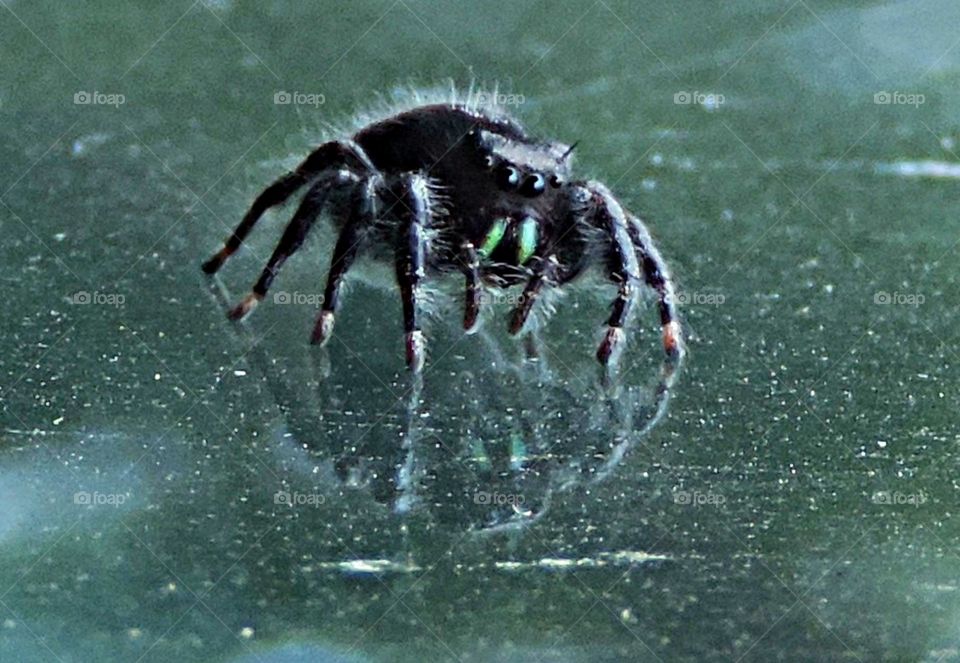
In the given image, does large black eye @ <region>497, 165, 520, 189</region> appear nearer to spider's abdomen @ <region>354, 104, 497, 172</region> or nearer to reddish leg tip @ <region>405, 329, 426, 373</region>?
spider's abdomen @ <region>354, 104, 497, 172</region>

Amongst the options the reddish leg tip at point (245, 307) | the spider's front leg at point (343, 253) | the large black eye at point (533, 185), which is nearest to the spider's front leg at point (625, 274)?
the large black eye at point (533, 185)

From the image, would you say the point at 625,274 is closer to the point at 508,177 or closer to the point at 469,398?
the point at 508,177

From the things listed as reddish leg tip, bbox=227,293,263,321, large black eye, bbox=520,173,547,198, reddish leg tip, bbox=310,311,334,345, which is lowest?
reddish leg tip, bbox=227,293,263,321

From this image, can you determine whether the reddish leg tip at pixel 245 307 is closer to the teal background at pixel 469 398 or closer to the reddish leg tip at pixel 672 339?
the teal background at pixel 469 398

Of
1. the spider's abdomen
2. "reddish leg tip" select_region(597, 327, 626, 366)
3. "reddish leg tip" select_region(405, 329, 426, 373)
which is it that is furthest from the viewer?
the spider's abdomen

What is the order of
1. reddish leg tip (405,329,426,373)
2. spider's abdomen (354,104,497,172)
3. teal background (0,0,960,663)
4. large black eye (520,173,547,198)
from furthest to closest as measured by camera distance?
spider's abdomen (354,104,497,172), large black eye (520,173,547,198), reddish leg tip (405,329,426,373), teal background (0,0,960,663)

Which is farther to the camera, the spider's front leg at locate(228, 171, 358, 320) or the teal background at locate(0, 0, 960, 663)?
the spider's front leg at locate(228, 171, 358, 320)

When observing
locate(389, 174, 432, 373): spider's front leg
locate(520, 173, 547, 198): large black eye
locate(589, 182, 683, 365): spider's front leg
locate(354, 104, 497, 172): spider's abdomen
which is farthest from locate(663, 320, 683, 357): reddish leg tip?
locate(354, 104, 497, 172): spider's abdomen

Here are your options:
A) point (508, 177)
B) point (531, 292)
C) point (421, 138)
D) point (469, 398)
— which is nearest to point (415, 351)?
point (469, 398)
